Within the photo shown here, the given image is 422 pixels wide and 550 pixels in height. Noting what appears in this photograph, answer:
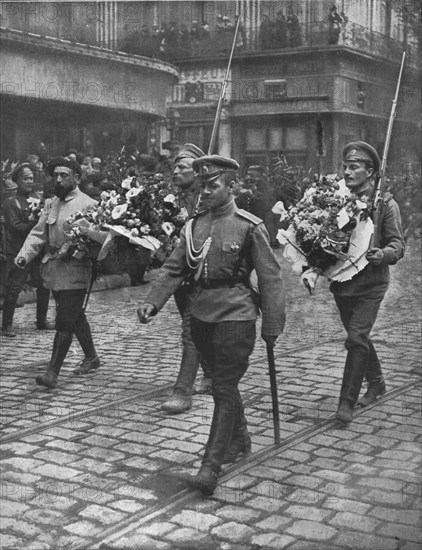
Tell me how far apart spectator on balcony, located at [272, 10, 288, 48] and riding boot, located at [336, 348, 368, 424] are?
165 inches

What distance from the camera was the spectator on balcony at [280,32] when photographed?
9.48m

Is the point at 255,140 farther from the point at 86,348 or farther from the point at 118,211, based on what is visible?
the point at 118,211

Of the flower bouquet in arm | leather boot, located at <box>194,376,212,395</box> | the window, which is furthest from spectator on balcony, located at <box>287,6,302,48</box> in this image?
leather boot, located at <box>194,376,212,395</box>

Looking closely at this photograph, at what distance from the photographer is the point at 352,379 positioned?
20.8ft

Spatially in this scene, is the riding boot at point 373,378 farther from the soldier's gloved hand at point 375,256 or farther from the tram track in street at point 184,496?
the soldier's gloved hand at point 375,256

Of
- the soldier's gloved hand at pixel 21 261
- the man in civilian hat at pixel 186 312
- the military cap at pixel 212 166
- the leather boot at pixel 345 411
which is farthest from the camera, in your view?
the soldier's gloved hand at pixel 21 261

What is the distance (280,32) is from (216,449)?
7701 mm

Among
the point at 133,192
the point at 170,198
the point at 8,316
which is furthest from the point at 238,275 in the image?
the point at 8,316

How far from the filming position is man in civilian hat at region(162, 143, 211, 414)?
654 cm

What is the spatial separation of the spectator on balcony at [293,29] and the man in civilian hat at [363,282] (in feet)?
11.9

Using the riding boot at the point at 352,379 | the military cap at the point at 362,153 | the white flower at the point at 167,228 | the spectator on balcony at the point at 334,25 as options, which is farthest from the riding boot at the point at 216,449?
the spectator on balcony at the point at 334,25

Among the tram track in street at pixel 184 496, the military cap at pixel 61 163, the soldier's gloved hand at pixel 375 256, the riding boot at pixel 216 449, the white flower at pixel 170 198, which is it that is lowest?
the tram track in street at pixel 184 496

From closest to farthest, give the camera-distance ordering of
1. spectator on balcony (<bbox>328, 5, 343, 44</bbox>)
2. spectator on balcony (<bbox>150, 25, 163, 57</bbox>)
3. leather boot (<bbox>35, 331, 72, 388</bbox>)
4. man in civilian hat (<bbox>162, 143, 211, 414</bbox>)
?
man in civilian hat (<bbox>162, 143, 211, 414</bbox>) → leather boot (<bbox>35, 331, 72, 388</bbox>) → spectator on balcony (<bbox>328, 5, 343, 44</bbox>) → spectator on balcony (<bbox>150, 25, 163, 57</bbox>)

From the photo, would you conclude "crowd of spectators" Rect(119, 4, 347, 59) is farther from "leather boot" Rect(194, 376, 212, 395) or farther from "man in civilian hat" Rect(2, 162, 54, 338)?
"leather boot" Rect(194, 376, 212, 395)
